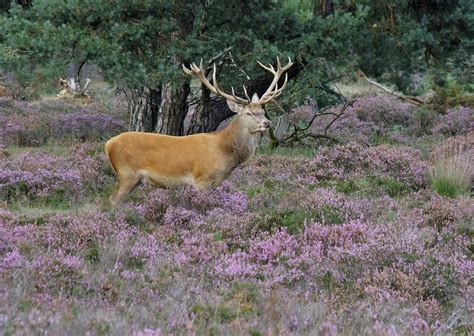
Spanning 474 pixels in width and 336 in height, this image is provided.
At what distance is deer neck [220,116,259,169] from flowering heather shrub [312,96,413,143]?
19.8ft

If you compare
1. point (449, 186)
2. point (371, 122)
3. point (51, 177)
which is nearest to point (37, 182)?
point (51, 177)

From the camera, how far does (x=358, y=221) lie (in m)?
6.95

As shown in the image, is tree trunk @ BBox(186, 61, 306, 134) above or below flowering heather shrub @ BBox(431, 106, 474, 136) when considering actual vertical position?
above

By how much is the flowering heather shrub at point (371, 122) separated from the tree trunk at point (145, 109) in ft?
13.2

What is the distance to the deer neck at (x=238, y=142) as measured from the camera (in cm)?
888

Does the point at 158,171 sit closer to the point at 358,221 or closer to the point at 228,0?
the point at 358,221

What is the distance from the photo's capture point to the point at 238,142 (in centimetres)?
891

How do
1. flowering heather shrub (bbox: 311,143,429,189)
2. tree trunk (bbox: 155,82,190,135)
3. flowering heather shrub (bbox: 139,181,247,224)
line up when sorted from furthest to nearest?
tree trunk (bbox: 155,82,190,135), flowering heather shrub (bbox: 311,143,429,189), flowering heather shrub (bbox: 139,181,247,224)

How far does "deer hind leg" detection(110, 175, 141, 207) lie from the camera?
8.48 metres

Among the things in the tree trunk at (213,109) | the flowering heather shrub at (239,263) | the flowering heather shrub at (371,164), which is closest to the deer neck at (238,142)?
the flowering heather shrub at (239,263)

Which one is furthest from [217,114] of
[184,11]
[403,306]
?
[403,306]

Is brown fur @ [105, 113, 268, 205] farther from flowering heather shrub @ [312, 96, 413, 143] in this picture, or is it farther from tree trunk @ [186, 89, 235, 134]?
flowering heather shrub @ [312, 96, 413, 143]

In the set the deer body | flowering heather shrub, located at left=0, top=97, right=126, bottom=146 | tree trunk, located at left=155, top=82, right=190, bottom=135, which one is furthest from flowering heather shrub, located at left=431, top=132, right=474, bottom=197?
flowering heather shrub, located at left=0, top=97, right=126, bottom=146

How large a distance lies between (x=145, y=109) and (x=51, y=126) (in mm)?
3178
